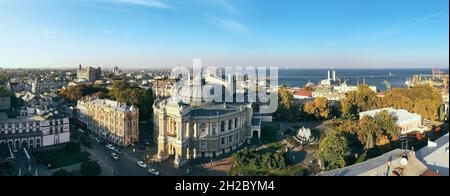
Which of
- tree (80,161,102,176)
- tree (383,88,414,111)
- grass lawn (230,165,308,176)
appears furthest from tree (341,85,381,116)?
tree (80,161,102,176)

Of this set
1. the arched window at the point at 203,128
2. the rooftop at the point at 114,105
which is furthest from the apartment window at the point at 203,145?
the rooftop at the point at 114,105

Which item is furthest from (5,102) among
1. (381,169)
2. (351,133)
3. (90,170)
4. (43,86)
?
(381,169)

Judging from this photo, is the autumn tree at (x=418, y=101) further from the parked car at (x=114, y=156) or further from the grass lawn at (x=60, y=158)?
the grass lawn at (x=60, y=158)

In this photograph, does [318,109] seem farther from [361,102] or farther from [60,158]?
[60,158]
